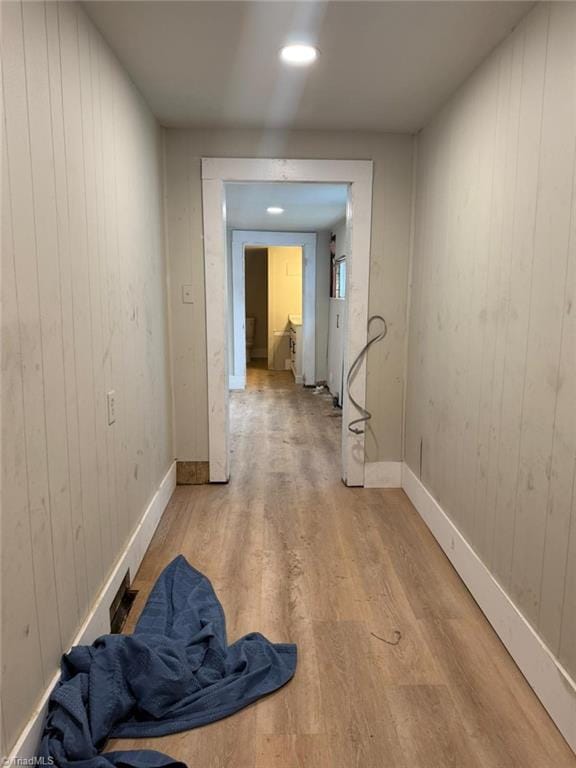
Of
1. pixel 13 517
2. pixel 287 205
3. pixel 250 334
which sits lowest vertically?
pixel 250 334

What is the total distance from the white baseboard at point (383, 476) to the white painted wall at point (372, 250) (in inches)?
2.5

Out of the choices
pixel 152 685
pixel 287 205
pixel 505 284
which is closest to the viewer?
pixel 152 685

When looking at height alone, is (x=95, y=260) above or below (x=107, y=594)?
above

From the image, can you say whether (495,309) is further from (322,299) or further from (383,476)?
(322,299)

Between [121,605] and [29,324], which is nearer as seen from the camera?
[29,324]

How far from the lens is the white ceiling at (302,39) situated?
5.90 feet

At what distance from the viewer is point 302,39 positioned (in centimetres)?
199

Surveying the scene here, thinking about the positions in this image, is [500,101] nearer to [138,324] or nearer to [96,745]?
[138,324]

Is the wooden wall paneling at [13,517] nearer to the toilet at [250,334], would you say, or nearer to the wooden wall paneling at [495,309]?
the wooden wall paneling at [495,309]

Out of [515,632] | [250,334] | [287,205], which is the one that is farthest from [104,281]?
[250,334]

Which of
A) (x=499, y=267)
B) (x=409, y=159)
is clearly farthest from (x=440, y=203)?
(x=499, y=267)

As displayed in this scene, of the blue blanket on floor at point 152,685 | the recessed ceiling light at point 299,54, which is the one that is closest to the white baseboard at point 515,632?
the blue blanket on floor at point 152,685

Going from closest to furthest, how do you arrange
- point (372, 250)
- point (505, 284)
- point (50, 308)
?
point (50, 308) → point (505, 284) → point (372, 250)

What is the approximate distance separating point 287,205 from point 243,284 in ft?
6.79
